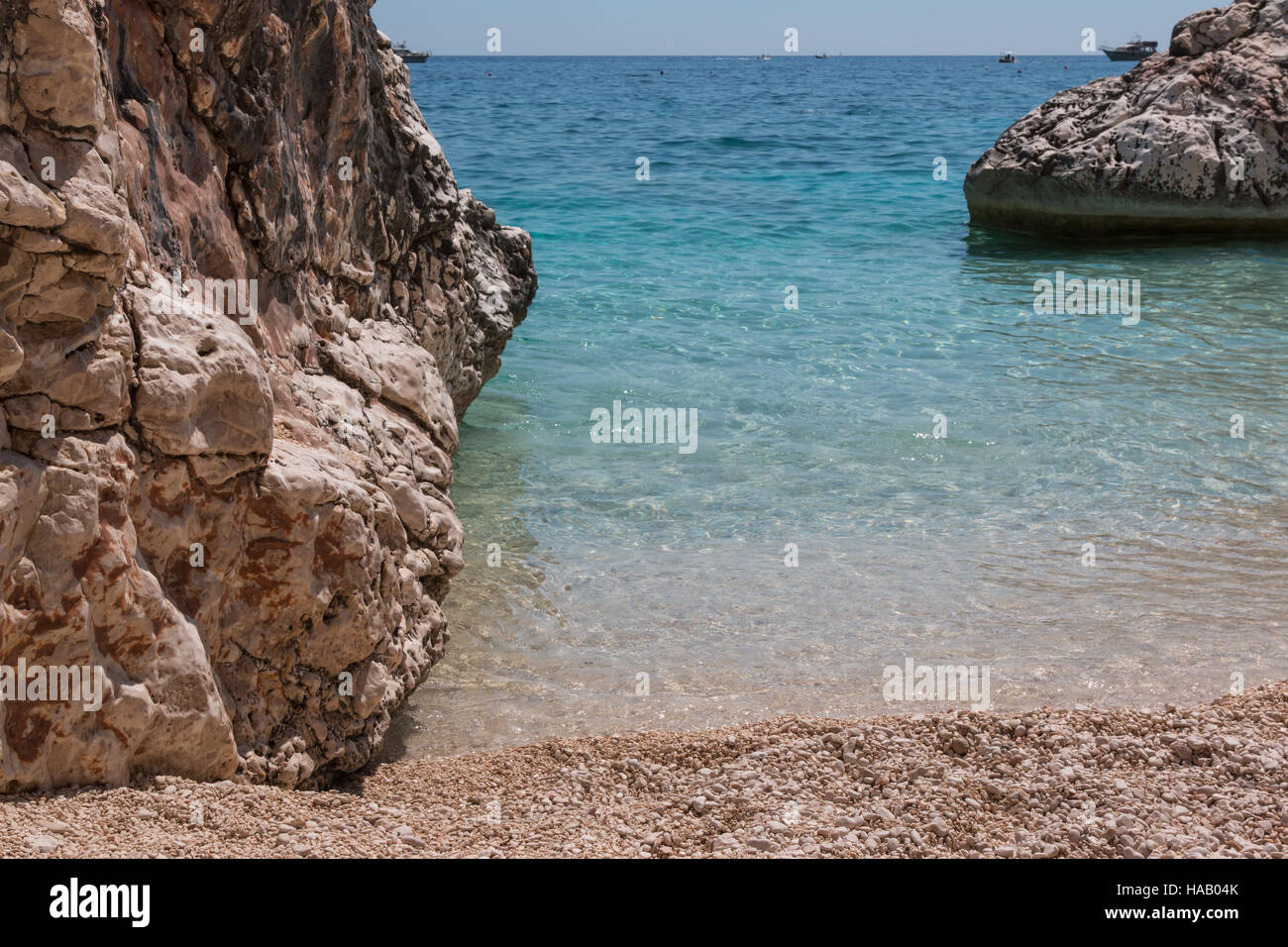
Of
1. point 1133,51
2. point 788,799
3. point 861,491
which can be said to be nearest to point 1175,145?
point 861,491

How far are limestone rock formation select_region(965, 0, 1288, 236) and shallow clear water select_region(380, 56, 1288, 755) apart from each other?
0.58 m

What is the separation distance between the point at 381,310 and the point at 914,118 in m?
32.6

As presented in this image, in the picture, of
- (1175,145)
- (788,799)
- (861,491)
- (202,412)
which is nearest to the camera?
(202,412)

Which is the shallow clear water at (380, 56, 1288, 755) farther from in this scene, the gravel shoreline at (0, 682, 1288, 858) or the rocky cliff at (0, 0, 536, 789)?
the rocky cliff at (0, 0, 536, 789)

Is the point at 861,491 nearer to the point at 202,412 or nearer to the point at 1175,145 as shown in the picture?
the point at 202,412

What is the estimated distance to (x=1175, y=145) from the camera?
1438 centimetres

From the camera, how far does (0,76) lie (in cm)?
268

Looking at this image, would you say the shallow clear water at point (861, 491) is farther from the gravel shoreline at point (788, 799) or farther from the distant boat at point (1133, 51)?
the distant boat at point (1133, 51)

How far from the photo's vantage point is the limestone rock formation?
14.4m

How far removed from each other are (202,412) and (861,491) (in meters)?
4.34

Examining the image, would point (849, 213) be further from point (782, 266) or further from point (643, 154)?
point (643, 154)

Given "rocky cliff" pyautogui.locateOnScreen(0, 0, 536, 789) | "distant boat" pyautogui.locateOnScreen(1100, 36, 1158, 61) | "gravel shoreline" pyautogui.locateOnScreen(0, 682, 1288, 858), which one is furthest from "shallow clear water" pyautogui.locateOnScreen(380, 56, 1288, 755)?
"distant boat" pyautogui.locateOnScreen(1100, 36, 1158, 61)

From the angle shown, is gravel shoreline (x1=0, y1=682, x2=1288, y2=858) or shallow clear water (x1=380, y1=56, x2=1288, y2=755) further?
shallow clear water (x1=380, y1=56, x2=1288, y2=755)
